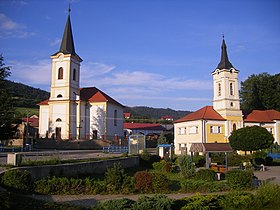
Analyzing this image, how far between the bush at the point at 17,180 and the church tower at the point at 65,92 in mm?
35540

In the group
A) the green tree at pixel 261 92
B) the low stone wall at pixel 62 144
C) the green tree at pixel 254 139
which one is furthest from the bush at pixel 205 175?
the green tree at pixel 261 92

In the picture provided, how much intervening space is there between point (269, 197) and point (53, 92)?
43.0m

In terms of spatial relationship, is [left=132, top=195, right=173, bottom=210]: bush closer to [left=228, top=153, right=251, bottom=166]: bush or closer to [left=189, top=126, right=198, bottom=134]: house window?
[left=228, top=153, right=251, bottom=166]: bush

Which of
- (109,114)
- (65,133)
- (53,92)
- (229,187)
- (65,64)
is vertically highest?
(65,64)

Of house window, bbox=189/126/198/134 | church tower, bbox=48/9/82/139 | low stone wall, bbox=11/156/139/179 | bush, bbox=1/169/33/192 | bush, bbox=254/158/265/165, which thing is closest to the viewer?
bush, bbox=1/169/33/192

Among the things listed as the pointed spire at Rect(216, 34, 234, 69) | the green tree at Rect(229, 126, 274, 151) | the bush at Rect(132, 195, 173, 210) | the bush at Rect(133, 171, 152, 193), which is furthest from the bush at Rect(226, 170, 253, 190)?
the pointed spire at Rect(216, 34, 234, 69)

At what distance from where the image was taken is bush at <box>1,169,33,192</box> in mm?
11680

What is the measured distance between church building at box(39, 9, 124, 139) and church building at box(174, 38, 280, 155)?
40.3ft

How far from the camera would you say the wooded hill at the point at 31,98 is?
36.7 m

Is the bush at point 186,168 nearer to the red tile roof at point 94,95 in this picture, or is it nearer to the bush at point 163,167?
the bush at point 163,167

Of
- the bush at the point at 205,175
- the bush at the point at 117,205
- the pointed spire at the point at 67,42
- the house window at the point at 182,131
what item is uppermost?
the pointed spire at the point at 67,42

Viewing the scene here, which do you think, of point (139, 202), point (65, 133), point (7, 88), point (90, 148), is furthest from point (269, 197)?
point (65, 133)

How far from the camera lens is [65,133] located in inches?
1880

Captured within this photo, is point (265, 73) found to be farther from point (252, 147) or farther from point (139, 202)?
point (139, 202)
